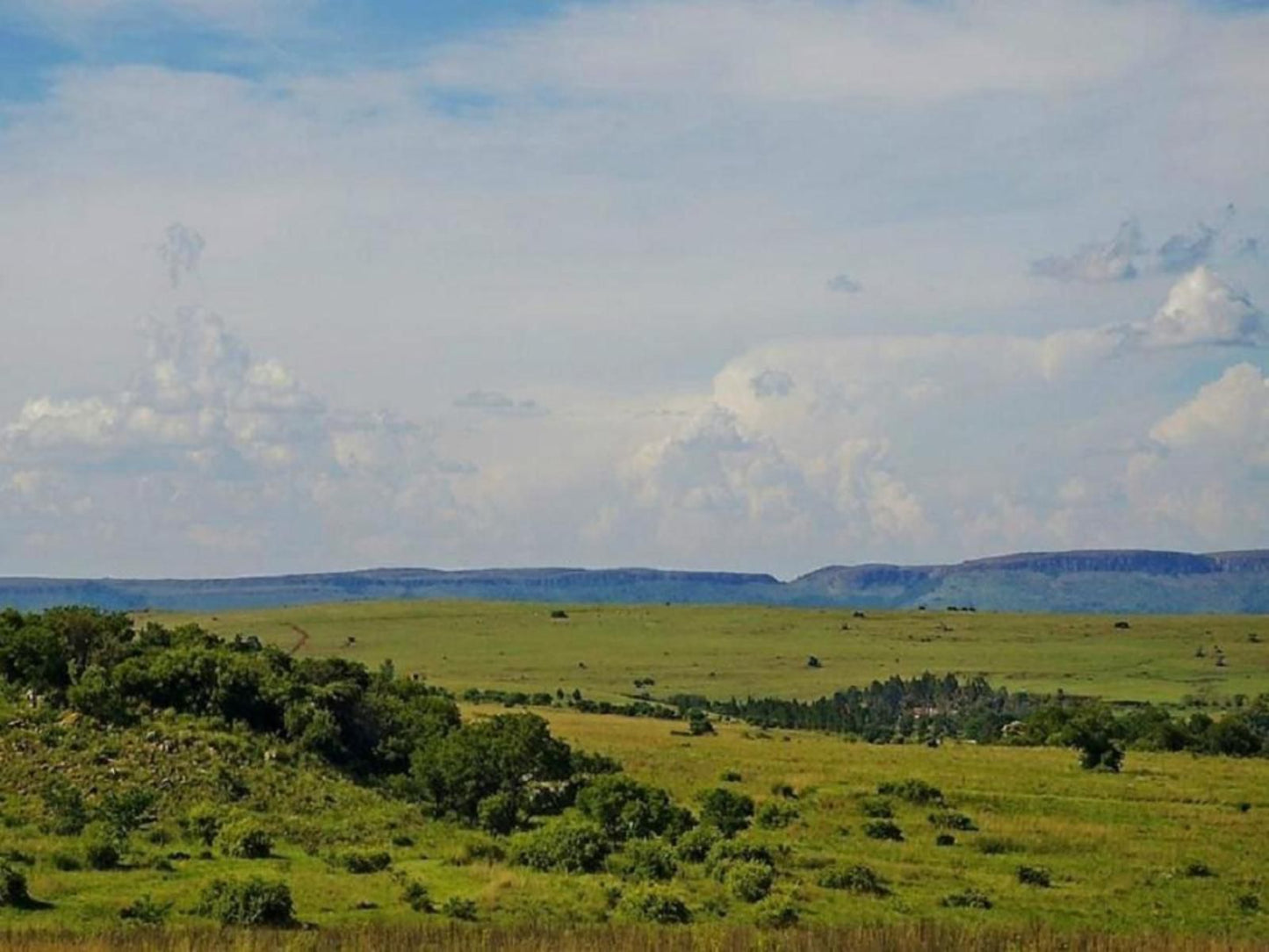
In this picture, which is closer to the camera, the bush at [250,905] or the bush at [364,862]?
the bush at [250,905]

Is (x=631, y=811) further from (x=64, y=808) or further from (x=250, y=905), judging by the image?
(x=250, y=905)

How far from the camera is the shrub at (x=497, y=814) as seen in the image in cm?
5047

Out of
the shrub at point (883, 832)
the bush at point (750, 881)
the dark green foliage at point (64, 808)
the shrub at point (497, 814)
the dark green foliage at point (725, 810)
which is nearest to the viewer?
the bush at point (750, 881)

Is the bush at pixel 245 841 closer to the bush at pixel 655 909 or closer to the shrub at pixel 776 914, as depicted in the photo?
the bush at pixel 655 909

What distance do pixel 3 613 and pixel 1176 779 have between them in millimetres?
47084

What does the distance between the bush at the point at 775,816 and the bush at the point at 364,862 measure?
48.0 ft

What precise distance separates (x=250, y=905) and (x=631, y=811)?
58.7 ft

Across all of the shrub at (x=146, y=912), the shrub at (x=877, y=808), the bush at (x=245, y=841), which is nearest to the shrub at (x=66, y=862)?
the bush at (x=245, y=841)

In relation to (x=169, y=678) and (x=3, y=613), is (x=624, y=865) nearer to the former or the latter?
(x=169, y=678)

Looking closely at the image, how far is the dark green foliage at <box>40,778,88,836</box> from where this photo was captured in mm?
43250

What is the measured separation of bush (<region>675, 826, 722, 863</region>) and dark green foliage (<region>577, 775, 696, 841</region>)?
2670 millimetres

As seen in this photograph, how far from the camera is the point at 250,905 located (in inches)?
1313

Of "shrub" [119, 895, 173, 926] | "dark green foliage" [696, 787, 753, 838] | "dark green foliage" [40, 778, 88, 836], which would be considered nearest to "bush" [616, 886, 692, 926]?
"shrub" [119, 895, 173, 926]

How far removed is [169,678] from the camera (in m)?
55.8
